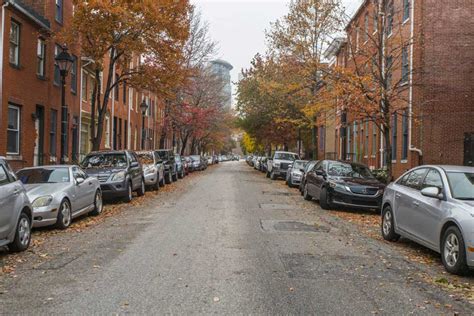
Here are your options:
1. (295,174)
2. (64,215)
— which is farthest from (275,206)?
(295,174)

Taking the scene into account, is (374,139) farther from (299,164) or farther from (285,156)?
(285,156)

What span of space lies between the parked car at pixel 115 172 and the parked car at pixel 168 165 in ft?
25.6

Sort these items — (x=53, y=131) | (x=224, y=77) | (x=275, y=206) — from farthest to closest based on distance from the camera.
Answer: (x=224, y=77)
(x=53, y=131)
(x=275, y=206)

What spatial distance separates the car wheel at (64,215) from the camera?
11188mm

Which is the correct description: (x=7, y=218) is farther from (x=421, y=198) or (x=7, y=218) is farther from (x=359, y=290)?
(x=421, y=198)

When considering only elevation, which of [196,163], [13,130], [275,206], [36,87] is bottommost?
[275,206]

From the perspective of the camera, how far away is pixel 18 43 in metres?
19.7

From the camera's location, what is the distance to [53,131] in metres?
23.7

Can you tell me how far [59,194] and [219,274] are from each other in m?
5.52

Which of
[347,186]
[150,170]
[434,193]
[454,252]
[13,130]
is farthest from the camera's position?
[150,170]

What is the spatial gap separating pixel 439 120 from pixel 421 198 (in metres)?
15.5

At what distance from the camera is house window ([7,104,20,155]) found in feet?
63.2

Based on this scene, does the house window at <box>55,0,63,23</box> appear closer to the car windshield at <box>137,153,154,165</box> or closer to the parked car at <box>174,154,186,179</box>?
the car windshield at <box>137,153,154,165</box>

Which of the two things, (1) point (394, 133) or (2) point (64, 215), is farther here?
(1) point (394, 133)
